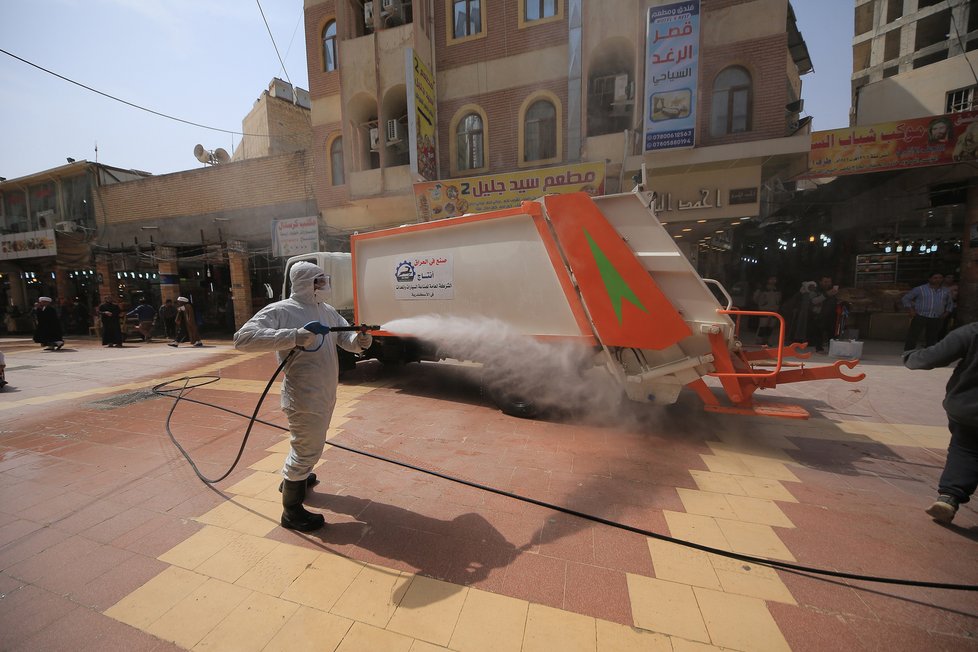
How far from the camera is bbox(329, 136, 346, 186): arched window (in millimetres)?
11695

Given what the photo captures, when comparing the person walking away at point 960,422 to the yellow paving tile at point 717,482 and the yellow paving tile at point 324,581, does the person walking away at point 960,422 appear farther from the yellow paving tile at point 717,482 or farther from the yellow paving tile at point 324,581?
the yellow paving tile at point 324,581

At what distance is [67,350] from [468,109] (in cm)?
1439

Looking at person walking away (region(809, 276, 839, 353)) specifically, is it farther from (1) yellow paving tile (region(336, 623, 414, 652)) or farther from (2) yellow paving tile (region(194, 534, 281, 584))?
(2) yellow paving tile (region(194, 534, 281, 584))

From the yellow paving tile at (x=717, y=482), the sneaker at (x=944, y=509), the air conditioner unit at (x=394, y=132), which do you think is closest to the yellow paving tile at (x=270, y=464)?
the yellow paving tile at (x=717, y=482)

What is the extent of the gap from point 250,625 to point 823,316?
11.0m

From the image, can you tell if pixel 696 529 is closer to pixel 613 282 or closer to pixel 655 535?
pixel 655 535

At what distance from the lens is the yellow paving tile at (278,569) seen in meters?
1.97

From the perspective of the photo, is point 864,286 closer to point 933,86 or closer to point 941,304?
point 941,304

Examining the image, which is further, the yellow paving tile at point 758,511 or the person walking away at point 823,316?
the person walking away at point 823,316

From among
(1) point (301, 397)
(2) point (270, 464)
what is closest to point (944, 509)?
(1) point (301, 397)

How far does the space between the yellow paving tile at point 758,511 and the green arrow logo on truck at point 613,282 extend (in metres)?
1.75

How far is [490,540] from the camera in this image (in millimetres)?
2283

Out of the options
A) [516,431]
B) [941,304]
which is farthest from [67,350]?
[941,304]

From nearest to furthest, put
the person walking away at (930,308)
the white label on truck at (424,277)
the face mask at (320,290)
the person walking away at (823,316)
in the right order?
the face mask at (320,290), the white label on truck at (424,277), the person walking away at (930,308), the person walking away at (823,316)
